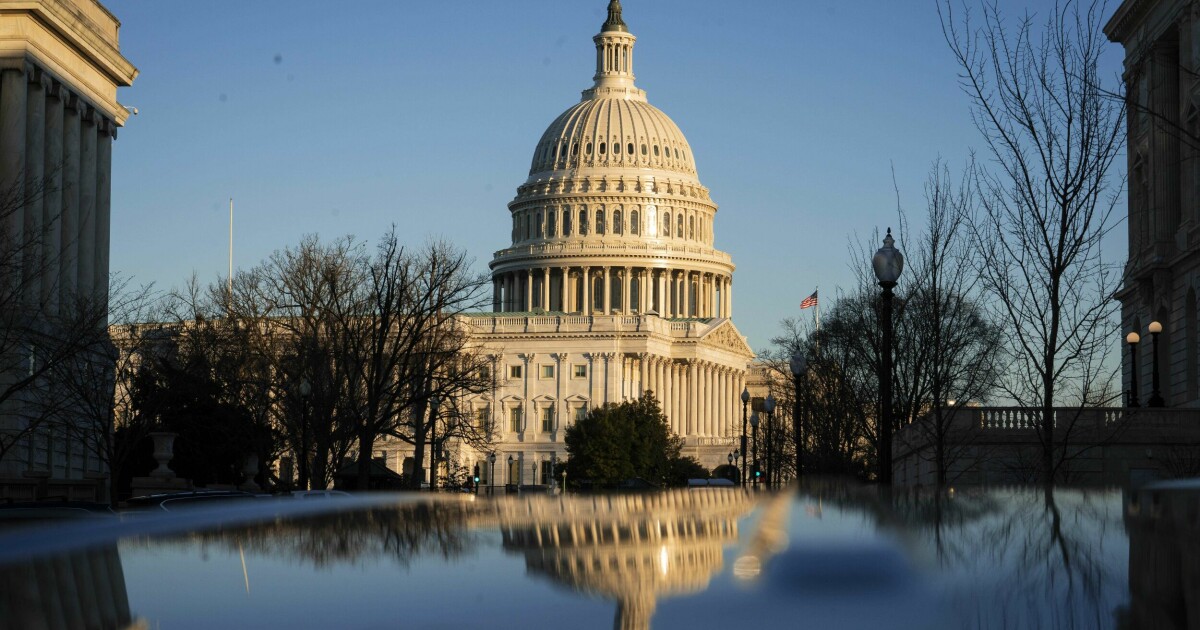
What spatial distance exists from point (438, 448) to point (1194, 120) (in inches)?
1266

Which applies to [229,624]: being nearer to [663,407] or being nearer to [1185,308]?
[1185,308]

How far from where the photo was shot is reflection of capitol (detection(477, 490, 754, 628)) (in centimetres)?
378

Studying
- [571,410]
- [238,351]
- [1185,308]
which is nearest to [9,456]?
[238,351]

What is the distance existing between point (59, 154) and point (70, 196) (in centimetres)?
229

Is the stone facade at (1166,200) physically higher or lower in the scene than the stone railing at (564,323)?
lower

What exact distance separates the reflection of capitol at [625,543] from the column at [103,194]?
69508mm

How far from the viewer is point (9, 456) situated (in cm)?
5822

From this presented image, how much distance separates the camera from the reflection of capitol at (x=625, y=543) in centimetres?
378

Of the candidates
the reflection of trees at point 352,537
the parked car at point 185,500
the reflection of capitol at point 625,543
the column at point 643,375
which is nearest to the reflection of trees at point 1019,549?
the reflection of capitol at point 625,543

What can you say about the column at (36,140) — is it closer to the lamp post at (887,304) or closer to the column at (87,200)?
the column at (87,200)

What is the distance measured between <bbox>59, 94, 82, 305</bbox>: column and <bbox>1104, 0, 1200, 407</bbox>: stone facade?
3695 cm

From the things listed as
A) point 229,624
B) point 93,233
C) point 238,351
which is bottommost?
point 229,624

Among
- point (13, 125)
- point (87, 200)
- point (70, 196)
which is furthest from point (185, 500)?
point (87, 200)

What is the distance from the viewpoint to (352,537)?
15.2ft
